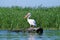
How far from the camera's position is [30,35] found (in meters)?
22.5

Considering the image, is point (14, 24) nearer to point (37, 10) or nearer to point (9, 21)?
point (9, 21)

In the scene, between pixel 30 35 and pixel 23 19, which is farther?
pixel 23 19

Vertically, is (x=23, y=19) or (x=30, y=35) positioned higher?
(x=23, y=19)

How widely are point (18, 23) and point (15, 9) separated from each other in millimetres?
3728

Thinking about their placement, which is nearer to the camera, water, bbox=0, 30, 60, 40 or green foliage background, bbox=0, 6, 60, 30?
water, bbox=0, 30, 60, 40

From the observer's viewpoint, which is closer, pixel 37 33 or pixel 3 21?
pixel 37 33

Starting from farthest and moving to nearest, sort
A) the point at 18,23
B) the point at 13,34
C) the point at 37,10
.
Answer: the point at 37,10, the point at 18,23, the point at 13,34

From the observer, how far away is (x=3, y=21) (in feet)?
85.6

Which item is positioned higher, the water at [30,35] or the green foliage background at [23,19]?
the green foliage background at [23,19]

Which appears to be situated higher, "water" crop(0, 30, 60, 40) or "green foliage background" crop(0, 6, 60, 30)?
"green foliage background" crop(0, 6, 60, 30)

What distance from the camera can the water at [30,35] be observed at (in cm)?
2112

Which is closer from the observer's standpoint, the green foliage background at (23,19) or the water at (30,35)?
the water at (30,35)

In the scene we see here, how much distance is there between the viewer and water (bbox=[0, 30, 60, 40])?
2112cm

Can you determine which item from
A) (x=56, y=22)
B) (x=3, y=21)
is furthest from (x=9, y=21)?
(x=56, y=22)
